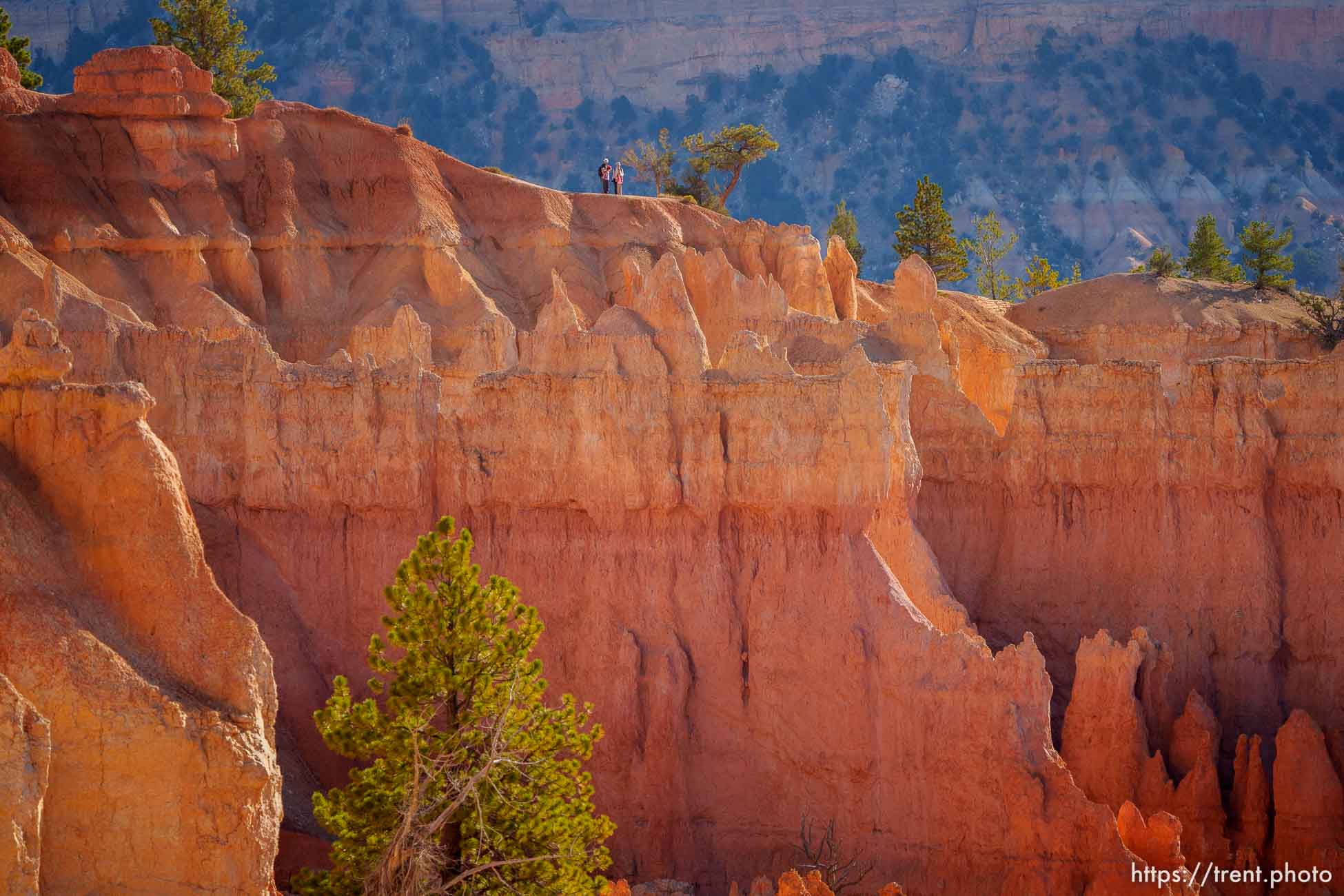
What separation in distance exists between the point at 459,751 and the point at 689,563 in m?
9.85

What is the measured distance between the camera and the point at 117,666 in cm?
1839

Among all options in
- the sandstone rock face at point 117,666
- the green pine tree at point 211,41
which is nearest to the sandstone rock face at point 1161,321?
the green pine tree at point 211,41

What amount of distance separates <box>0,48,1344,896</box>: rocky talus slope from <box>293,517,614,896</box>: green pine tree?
2.20m

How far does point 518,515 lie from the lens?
30609 mm

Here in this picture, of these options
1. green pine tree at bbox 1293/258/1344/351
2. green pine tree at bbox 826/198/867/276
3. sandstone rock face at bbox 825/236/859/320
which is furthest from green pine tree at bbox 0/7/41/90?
green pine tree at bbox 1293/258/1344/351

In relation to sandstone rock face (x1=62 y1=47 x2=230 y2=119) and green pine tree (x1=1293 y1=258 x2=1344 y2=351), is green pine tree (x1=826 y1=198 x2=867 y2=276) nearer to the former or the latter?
green pine tree (x1=1293 y1=258 x2=1344 y2=351)

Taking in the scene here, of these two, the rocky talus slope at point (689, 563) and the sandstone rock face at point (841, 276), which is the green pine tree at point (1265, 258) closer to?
the sandstone rock face at point (841, 276)

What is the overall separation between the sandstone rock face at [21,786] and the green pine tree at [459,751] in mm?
4776

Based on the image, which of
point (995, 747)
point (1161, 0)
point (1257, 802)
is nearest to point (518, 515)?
point (995, 747)

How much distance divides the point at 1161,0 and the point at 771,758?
12447cm

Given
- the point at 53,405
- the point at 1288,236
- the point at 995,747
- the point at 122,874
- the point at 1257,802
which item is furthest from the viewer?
the point at 1288,236

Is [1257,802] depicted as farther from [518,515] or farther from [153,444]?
[153,444]

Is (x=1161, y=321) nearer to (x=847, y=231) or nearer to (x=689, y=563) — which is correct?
(x=847, y=231)

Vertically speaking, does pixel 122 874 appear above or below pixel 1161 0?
below
